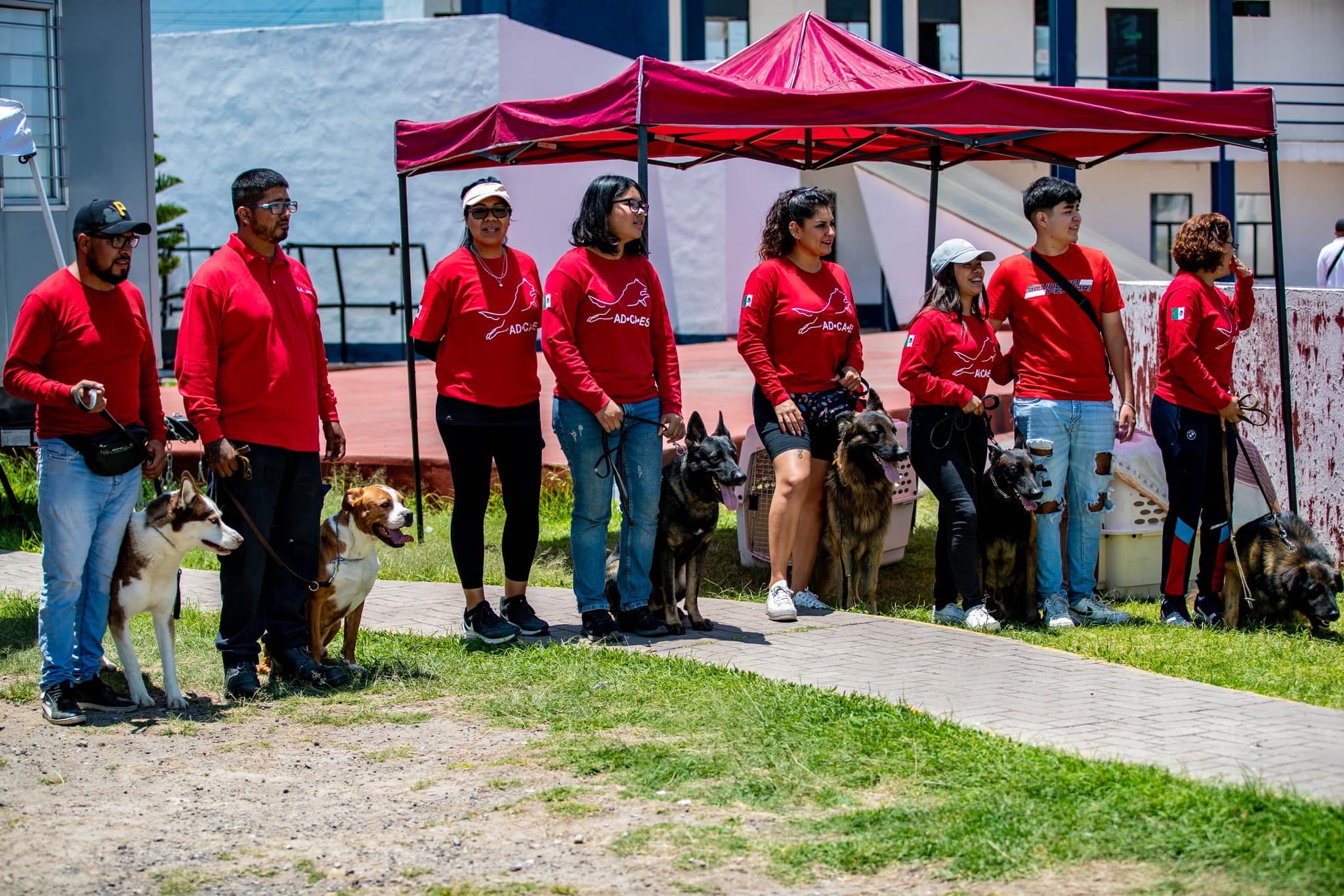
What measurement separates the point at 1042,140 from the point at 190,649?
6.14 meters

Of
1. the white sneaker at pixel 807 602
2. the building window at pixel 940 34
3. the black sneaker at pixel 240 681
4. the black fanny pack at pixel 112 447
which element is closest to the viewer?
Answer: the black fanny pack at pixel 112 447

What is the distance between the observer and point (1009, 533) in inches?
272

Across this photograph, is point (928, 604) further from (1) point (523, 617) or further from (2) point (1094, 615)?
(1) point (523, 617)

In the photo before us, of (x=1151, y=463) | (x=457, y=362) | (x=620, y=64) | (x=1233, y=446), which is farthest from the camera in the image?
(x=620, y=64)

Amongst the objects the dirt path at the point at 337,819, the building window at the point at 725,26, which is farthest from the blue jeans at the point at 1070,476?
the building window at the point at 725,26

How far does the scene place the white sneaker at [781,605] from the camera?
679cm

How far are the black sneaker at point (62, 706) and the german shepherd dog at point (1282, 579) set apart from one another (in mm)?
5230

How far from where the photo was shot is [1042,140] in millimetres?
9125

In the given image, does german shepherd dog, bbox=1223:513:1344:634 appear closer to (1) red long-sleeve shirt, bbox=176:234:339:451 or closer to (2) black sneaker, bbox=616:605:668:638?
(2) black sneaker, bbox=616:605:668:638

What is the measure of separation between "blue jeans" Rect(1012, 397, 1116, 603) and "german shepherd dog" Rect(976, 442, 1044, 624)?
0.25 feet

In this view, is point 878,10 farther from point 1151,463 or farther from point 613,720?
point 613,720

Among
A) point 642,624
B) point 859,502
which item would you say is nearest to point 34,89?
point 642,624

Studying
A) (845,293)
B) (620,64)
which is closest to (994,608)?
(845,293)

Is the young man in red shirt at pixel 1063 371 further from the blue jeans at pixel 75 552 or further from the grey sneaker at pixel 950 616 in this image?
the blue jeans at pixel 75 552
